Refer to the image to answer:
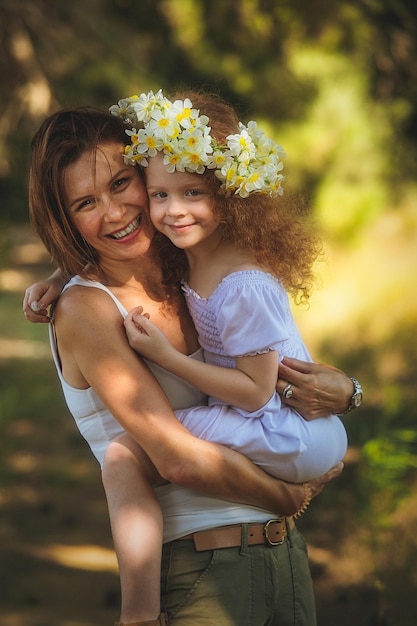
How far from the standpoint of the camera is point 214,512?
2369 mm

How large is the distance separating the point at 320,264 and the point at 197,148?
2.15 metres

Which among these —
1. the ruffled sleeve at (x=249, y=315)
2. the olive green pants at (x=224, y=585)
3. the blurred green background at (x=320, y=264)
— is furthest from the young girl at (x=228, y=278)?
the blurred green background at (x=320, y=264)

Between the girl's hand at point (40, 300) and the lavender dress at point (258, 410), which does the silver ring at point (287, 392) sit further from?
→ the girl's hand at point (40, 300)

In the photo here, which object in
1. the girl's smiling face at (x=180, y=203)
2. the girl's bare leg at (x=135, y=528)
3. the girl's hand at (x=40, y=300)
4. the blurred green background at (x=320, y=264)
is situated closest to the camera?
the girl's bare leg at (x=135, y=528)

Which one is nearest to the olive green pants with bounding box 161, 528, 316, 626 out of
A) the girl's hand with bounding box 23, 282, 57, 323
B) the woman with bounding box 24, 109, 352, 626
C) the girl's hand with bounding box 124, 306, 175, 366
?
the woman with bounding box 24, 109, 352, 626

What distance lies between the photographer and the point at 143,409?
2.29 metres

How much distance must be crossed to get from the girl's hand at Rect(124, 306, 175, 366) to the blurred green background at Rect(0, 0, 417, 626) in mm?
680

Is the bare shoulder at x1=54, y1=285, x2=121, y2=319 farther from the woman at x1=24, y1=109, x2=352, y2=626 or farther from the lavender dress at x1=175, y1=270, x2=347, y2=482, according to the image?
the lavender dress at x1=175, y1=270, x2=347, y2=482

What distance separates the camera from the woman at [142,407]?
7.57 ft

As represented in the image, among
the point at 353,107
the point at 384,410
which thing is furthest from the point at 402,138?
the point at 384,410

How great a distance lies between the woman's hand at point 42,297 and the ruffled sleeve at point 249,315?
529 millimetres

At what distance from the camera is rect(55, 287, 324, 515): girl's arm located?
228 cm

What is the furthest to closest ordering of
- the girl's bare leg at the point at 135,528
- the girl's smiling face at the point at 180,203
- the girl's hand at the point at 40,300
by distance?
1. the girl's hand at the point at 40,300
2. the girl's smiling face at the point at 180,203
3. the girl's bare leg at the point at 135,528

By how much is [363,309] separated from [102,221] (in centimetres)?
648
